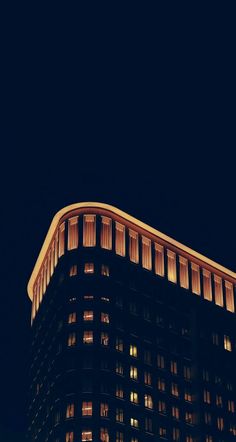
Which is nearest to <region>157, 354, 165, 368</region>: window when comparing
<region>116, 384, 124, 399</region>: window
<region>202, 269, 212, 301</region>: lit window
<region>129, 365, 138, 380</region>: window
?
<region>129, 365, 138, 380</region>: window

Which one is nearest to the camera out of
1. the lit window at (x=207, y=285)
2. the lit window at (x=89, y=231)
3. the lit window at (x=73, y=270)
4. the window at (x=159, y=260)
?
the lit window at (x=73, y=270)

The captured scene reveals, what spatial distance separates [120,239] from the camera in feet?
589

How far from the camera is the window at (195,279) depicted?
192 m

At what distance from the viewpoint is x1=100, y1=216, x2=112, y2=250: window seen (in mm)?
174875

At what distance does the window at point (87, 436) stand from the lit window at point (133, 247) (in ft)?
119

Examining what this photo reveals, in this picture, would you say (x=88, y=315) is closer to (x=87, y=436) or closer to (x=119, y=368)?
(x=119, y=368)

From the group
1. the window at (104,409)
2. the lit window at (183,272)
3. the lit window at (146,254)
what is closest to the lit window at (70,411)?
the window at (104,409)

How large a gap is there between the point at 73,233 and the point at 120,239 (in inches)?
347

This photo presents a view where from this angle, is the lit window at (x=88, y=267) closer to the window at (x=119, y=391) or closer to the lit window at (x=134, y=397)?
the window at (x=119, y=391)

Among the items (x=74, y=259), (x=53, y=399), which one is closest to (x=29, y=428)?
(x=53, y=399)

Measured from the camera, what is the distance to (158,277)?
601 ft

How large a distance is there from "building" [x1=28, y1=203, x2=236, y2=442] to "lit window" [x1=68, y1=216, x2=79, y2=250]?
21 centimetres

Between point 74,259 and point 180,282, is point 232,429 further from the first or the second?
point 74,259

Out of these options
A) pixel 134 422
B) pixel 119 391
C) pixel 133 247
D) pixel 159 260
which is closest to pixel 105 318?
pixel 119 391
